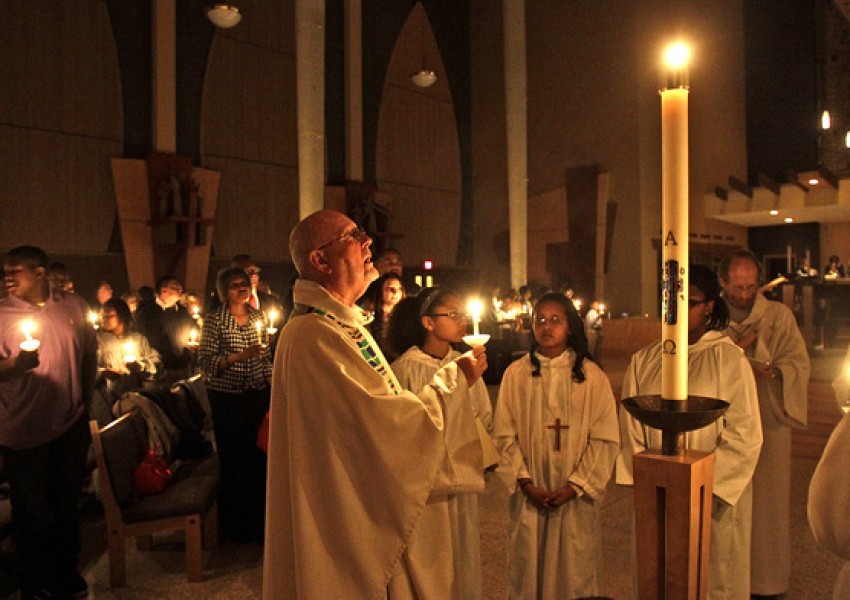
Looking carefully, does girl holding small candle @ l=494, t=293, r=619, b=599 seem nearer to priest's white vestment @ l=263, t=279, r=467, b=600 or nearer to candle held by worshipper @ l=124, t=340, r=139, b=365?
priest's white vestment @ l=263, t=279, r=467, b=600

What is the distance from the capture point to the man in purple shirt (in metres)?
3.41

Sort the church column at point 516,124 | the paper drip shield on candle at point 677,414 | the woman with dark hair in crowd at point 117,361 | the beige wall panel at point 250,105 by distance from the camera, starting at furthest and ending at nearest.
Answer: the church column at point 516,124 → the beige wall panel at point 250,105 → the woman with dark hair in crowd at point 117,361 → the paper drip shield on candle at point 677,414

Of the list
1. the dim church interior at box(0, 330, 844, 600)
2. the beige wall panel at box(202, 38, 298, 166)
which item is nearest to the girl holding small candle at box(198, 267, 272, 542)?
the dim church interior at box(0, 330, 844, 600)

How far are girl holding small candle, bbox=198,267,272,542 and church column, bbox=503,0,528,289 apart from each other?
9484 millimetres

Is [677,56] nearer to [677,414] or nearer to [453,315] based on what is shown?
[677,414]

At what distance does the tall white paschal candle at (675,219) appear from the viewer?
134cm

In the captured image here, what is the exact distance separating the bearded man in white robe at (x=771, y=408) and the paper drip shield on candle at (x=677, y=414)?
6.69 ft

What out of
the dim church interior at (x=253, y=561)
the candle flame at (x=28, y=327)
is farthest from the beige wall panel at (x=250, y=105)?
the candle flame at (x=28, y=327)

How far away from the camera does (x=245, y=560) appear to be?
161 inches

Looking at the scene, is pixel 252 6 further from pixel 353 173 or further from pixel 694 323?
pixel 694 323

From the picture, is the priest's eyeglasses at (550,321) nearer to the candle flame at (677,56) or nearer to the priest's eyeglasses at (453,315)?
the priest's eyeglasses at (453,315)

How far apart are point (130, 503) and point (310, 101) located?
7.06 metres

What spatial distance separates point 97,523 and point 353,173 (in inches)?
421

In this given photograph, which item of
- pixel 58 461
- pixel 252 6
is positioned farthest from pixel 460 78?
pixel 58 461
